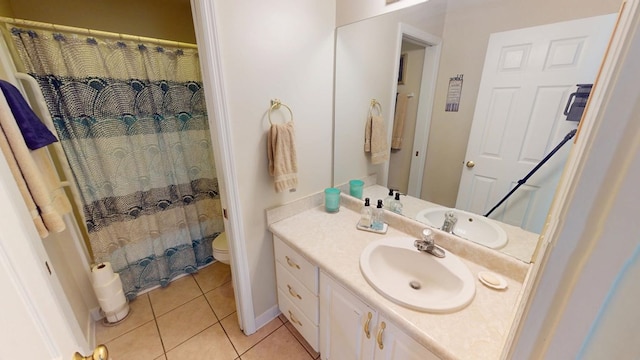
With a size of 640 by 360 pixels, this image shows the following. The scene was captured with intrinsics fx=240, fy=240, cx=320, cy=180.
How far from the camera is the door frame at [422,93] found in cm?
116

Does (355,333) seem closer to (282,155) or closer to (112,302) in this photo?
(282,155)

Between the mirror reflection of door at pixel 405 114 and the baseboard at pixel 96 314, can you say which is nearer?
the mirror reflection of door at pixel 405 114

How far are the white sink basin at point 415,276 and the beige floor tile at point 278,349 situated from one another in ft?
2.67

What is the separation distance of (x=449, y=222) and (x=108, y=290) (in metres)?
2.12

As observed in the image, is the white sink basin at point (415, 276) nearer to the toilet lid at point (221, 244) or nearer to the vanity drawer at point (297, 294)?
the vanity drawer at point (297, 294)

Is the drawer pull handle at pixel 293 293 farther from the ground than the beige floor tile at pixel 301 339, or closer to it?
farther from the ground

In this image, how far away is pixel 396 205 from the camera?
4.58 feet

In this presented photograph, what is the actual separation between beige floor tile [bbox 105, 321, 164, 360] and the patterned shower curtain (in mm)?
364

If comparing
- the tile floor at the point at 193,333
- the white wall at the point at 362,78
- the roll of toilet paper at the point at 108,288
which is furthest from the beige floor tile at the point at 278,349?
the white wall at the point at 362,78

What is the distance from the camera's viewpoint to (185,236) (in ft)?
6.71

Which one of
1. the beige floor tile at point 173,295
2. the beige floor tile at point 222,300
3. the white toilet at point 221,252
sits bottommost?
the beige floor tile at point 173,295

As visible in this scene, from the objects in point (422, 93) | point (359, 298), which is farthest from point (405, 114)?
point (359, 298)

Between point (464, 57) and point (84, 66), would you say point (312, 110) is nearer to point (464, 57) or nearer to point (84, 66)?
point (464, 57)

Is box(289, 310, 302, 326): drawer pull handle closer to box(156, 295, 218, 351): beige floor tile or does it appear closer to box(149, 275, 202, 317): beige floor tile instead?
box(156, 295, 218, 351): beige floor tile
